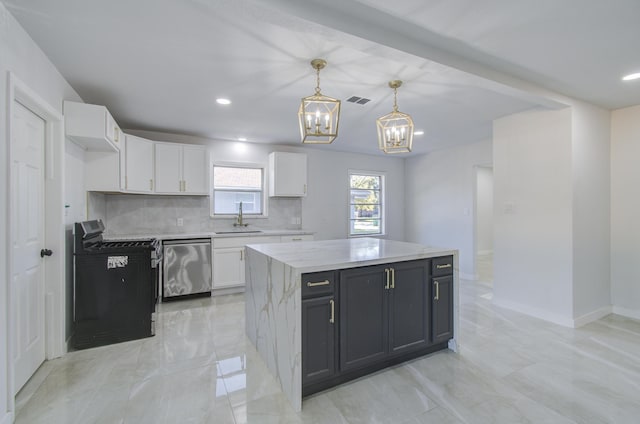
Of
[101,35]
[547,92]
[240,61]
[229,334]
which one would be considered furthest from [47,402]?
[547,92]

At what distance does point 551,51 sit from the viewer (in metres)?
2.22

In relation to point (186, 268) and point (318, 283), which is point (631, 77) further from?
point (186, 268)

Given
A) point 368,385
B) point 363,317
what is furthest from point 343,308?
point 368,385

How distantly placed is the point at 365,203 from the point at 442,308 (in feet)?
12.8

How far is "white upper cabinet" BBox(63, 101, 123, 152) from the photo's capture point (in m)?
2.65

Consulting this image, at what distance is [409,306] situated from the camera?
241cm

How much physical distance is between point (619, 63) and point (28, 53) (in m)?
4.45

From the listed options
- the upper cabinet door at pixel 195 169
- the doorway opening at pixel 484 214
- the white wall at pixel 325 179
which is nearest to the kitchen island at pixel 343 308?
the upper cabinet door at pixel 195 169

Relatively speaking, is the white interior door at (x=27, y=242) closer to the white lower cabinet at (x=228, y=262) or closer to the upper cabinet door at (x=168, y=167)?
the upper cabinet door at (x=168, y=167)

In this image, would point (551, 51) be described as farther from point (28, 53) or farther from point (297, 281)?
point (28, 53)

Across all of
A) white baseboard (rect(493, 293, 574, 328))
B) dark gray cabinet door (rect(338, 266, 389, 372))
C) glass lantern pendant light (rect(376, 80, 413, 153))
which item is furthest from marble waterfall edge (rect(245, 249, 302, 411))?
white baseboard (rect(493, 293, 574, 328))

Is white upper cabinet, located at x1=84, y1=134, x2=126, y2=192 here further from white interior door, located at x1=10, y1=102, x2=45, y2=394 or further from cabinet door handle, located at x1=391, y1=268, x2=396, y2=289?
cabinet door handle, located at x1=391, y1=268, x2=396, y2=289

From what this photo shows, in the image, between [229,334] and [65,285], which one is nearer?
[65,285]

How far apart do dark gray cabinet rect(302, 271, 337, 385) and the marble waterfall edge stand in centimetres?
7
